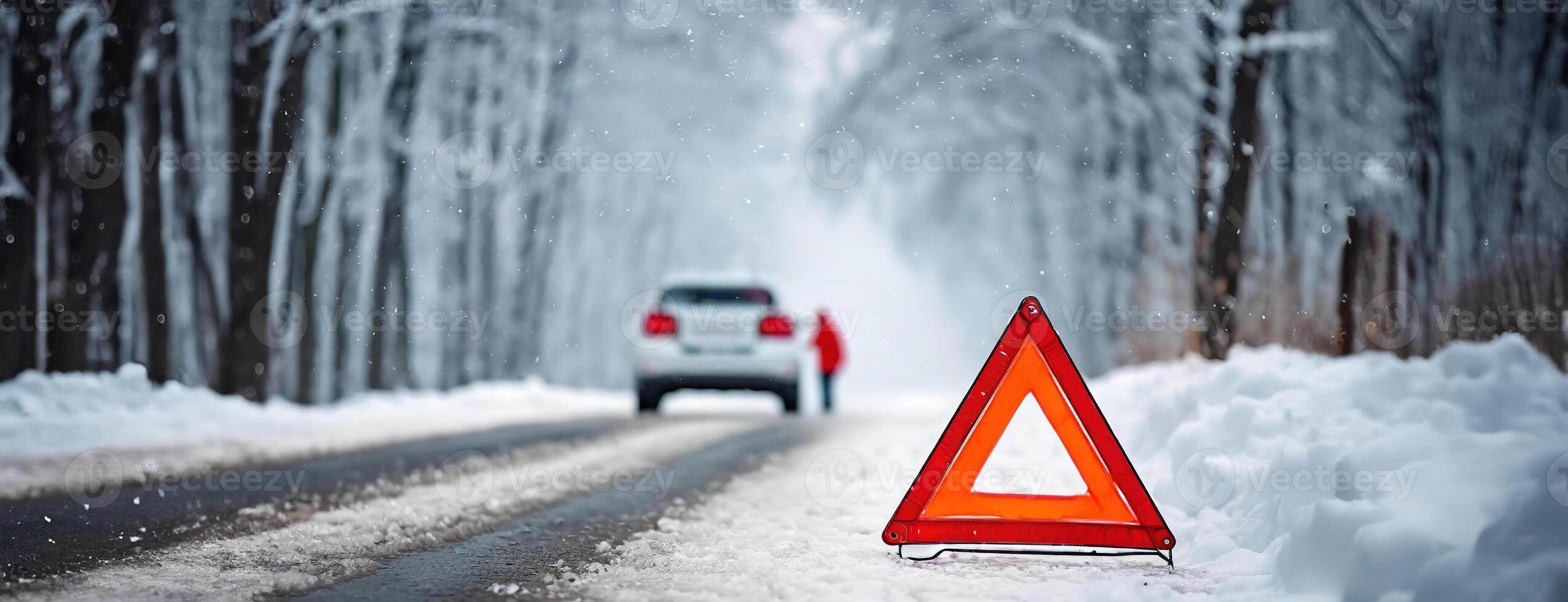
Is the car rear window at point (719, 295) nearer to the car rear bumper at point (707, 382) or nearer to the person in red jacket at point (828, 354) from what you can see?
the car rear bumper at point (707, 382)

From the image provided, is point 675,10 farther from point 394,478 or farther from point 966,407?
point 966,407

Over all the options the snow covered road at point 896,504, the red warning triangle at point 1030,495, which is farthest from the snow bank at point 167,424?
the red warning triangle at point 1030,495

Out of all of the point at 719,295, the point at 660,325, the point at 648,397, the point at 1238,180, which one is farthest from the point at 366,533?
the point at 1238,180

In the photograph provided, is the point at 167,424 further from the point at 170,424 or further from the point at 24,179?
the point at 24,179

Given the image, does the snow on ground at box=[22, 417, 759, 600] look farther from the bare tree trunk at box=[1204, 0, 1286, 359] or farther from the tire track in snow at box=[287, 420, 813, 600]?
the bare tree trunk at box=[1204, 0, 1286, 359]

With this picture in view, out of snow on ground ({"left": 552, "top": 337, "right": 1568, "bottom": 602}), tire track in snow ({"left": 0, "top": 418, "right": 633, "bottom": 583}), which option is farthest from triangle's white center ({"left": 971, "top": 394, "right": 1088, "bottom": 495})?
tire track in snow ({"left": 0, "top": 418, "right": 633, "bottom": 583})

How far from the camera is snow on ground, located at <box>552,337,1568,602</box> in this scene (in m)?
3.87

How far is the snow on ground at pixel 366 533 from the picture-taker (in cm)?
441

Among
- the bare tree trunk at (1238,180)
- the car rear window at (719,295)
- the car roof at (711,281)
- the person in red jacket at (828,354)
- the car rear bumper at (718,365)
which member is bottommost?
the person in red jacket at (828,354)

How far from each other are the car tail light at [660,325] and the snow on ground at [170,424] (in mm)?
1433

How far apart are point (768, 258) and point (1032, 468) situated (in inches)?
1683

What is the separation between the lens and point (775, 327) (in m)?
14.5

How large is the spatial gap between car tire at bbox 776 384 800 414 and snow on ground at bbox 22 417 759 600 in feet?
16.9

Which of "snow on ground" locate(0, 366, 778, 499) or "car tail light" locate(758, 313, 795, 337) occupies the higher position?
"car tail light" locate(758, 313, 795, 337)
